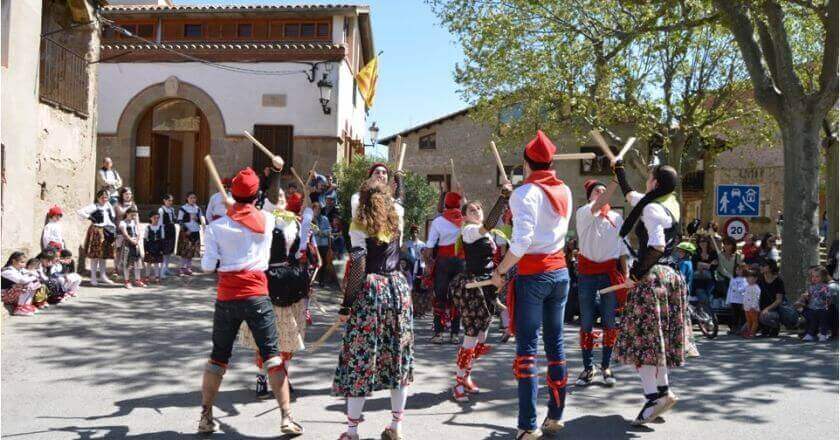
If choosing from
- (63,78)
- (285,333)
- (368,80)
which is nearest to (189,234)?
(63,78)

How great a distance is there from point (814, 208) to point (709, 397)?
637 cm

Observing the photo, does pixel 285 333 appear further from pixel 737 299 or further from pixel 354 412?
pixel 737 299

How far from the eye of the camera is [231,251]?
4672 millimetres

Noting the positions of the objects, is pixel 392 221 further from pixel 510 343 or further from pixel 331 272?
pixel 331 272

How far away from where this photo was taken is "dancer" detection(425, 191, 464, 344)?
26.8 feet

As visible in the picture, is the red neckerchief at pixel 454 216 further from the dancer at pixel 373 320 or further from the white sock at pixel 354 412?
the white sock at pixel 354 412

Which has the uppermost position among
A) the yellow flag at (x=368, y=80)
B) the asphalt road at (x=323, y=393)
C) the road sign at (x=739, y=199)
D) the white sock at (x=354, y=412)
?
the yellow flag at (x=368, y=80)

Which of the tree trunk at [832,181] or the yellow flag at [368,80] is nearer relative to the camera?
the tree trunk at [832,181]

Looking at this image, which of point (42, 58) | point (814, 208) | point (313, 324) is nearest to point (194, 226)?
point (42, 58)

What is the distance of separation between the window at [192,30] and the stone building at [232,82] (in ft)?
0.09

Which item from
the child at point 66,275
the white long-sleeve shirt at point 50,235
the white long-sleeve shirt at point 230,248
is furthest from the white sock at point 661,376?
the white long-sleeve shirt at point 50,235

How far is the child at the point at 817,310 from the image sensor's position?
31.4ft

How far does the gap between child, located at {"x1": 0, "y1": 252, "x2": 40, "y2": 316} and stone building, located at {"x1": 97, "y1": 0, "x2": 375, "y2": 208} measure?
10.4 meters

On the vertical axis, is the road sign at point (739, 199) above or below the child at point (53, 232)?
above
